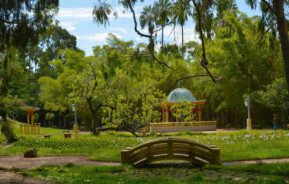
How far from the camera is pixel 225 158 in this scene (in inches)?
648

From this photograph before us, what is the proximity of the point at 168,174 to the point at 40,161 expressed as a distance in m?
6.25

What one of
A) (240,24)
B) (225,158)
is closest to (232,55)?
(240,24)

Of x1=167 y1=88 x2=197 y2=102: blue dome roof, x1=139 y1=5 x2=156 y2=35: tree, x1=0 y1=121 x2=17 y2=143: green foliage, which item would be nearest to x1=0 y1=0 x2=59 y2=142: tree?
Result: x1=139 y1=5 x2=156 y2=35: tree

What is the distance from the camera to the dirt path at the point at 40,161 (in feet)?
53.1

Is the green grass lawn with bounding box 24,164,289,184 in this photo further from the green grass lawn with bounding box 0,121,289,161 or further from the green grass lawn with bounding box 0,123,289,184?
the green grass lawn with bounding box 0,121,289,161

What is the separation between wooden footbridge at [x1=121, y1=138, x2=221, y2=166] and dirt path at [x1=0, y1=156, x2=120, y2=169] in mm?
1068

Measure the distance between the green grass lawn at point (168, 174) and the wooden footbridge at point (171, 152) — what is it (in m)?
0.60

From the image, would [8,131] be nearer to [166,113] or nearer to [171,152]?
[171,152]

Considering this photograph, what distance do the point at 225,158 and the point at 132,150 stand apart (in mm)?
3332

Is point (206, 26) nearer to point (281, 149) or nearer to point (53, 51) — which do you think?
point (281, 149)

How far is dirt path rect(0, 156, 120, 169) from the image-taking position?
1617 centimetres

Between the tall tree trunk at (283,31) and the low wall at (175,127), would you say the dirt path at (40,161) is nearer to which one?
the tall tree trunk at (283,31)

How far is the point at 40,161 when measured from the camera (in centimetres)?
1731

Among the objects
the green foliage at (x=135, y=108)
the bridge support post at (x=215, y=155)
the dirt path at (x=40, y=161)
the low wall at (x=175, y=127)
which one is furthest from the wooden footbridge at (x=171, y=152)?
the low wall at (x=175, y=127)
